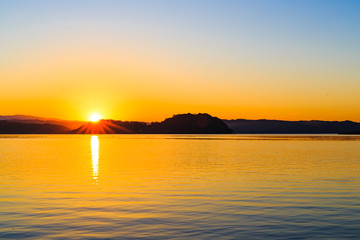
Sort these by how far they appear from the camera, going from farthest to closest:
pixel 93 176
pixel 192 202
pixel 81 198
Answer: pixel 93 176
pixel 81 198
pixel 192 202

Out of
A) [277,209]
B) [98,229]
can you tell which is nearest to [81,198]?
[98,229]

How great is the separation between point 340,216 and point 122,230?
440 inches

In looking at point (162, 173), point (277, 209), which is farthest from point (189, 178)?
point (277, 209)

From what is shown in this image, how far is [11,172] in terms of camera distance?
4397 cm

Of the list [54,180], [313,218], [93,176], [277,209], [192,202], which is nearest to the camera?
[313,218]

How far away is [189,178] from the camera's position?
129ft

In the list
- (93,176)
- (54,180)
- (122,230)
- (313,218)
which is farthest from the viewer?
(93,176)

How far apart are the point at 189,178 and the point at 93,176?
376 inches

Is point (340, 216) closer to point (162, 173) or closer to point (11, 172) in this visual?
point (162, 173)

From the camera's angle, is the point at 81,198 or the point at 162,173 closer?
the point at 81,198

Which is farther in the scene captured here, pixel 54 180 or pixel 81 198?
pixel 54 180

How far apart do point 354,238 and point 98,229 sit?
11.0 metres

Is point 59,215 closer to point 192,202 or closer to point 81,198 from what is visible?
point 81,198

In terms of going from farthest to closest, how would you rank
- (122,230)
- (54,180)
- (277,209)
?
(54,180) → (277,209) → (122,230)
